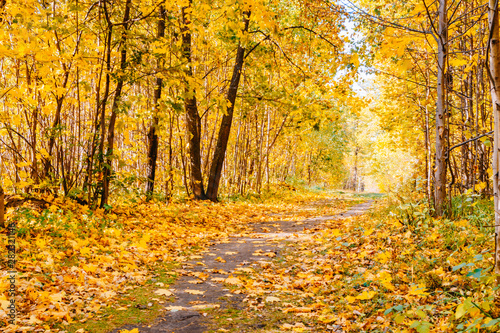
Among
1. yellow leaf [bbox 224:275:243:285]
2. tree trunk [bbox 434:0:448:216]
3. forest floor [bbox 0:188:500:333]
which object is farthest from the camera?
tree trunk [bbox 434:0:448:216]

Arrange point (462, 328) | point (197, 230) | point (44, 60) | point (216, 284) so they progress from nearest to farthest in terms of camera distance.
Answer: point (462, 328) → point (216, 284) → point (44, 60) → point (197, 230)

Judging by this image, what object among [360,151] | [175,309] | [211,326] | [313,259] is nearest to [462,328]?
[211,326]

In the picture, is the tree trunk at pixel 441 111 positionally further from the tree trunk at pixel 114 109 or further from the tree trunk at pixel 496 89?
the tree trunk at pixel 114 109

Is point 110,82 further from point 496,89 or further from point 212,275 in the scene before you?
point 496,89

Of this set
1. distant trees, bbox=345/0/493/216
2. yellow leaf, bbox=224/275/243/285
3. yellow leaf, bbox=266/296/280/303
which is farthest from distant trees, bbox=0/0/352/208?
yellow leaf, bbox=266/296/280/303

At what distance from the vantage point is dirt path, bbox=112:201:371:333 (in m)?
2.92

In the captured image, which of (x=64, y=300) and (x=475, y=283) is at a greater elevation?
(x=475, y=283)

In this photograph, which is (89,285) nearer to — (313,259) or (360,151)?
(313,259)

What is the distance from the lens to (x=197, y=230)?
689 cm

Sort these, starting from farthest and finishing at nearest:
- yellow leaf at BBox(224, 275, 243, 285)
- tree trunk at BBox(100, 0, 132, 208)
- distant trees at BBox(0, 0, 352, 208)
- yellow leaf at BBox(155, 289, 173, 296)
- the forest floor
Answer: tree trunk at BBox(100, 0, 132, 208) < distant trees at BBox(0, 0, 352, 208) < yellow leaf at BBox(224, 275, 243, 285) < yellow leaf at BBox(155, 289, 173, 296) < the forest floor

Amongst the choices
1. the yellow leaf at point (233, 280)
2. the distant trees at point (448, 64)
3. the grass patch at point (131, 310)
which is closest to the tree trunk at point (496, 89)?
the distant trees at point (448, 64)

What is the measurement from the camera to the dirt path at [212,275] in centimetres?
292

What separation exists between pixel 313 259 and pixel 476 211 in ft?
8.37

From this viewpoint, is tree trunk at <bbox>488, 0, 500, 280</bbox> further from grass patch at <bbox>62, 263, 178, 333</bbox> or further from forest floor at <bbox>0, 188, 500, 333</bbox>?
grass patch at <bbox>62, 263, 178, 333</bbox>
